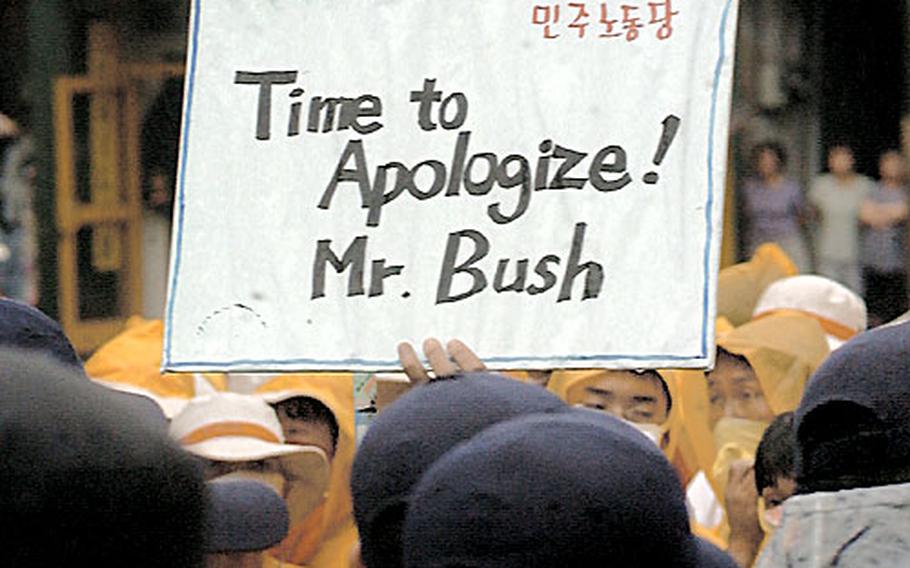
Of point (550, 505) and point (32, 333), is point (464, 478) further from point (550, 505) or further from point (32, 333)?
point (32, 333)

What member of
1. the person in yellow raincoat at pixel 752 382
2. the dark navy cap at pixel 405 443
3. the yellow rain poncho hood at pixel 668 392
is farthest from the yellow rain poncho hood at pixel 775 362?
the dark navy cap at pixel 405 443

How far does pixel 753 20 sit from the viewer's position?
542 inches

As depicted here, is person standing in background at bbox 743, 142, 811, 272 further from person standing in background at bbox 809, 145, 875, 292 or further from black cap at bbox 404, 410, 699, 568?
black cap at bbox 404, 410, 699, 568

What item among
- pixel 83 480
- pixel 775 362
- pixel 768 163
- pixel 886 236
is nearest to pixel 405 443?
pixel 83 480

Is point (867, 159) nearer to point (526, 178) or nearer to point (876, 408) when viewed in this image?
point (526, 178)

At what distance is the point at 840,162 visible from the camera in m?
13.0

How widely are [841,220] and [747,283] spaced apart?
5354 millimetres

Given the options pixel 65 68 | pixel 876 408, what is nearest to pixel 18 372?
pixel 876 408

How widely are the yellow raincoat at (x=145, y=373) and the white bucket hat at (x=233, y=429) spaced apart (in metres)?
0.47

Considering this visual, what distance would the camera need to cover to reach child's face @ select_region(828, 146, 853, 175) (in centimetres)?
1304

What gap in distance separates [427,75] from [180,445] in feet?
6.20

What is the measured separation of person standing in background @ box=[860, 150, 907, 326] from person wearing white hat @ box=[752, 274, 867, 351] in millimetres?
6065

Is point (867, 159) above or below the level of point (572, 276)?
below

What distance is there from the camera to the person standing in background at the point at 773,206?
13.0 m
